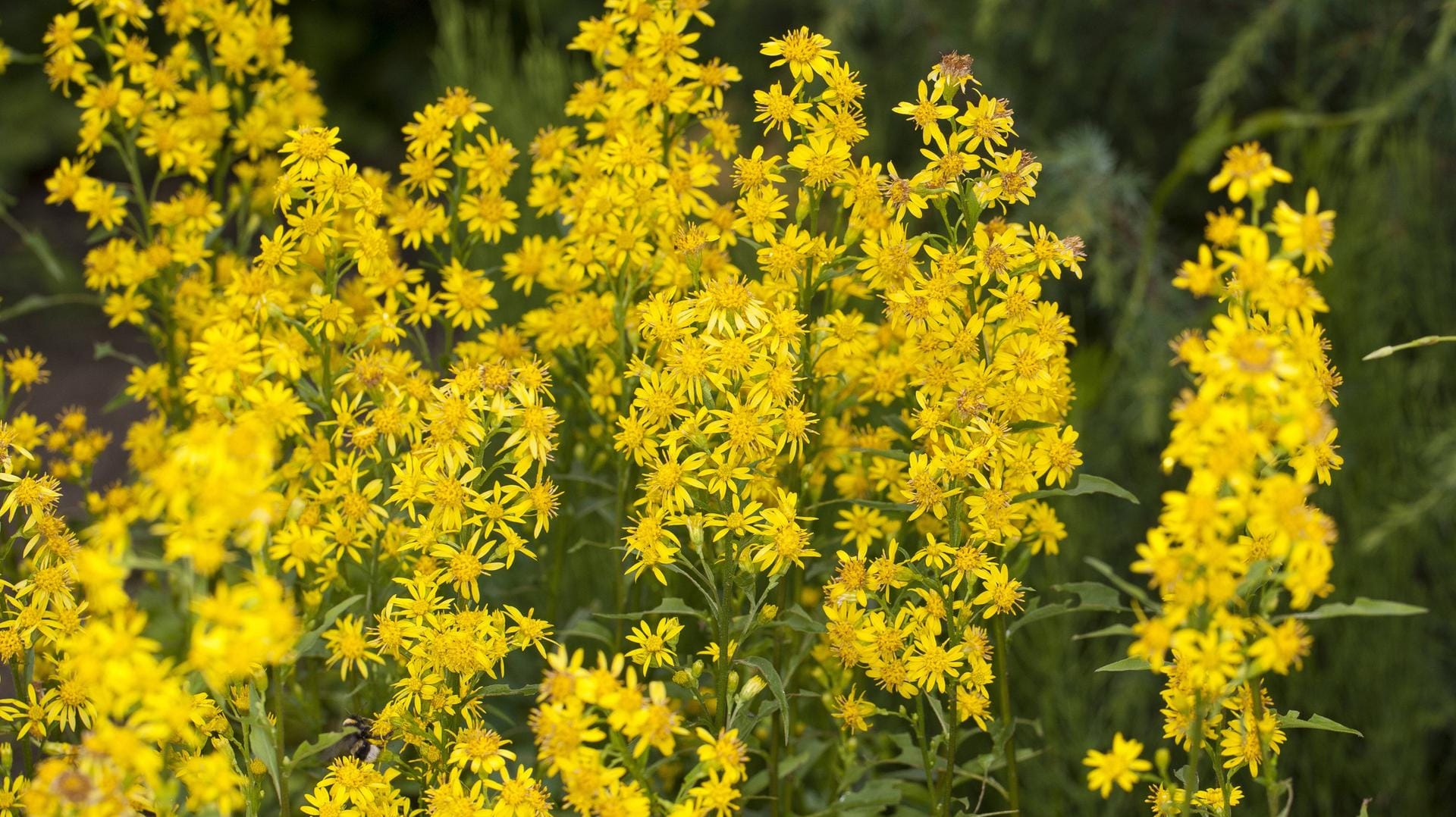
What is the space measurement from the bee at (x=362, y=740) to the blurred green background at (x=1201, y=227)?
144 cm

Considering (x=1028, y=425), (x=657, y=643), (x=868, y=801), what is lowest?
(x=868, y=801)

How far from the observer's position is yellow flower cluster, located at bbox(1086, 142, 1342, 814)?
1229 mm

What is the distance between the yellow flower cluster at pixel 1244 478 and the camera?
48.4 inches

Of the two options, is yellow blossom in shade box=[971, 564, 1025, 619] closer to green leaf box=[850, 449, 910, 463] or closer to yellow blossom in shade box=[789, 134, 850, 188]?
green leaf box=[850, 449, 910, 463]

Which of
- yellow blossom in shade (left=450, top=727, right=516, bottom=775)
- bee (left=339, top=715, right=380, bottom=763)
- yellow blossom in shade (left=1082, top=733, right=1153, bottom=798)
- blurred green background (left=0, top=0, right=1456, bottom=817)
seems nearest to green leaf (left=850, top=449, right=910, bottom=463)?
yellow blossom in shade (left=1082, top=733, right=1153, bottom=798)

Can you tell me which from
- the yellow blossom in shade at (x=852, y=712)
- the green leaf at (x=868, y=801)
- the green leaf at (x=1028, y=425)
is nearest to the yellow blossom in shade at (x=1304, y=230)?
the green leaf at (x=1028, y=425)

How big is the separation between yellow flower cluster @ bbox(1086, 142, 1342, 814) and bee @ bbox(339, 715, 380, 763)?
89 cm

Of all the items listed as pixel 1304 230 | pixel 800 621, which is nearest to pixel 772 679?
pixel 800 621

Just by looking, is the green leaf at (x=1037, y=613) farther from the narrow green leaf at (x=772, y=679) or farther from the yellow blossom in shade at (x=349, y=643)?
the yellow blossom in shade at (x=349, y=643)

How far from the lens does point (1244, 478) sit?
1211 mm

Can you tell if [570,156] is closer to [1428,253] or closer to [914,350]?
[914,350]

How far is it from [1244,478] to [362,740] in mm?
1198

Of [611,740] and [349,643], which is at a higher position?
[349,643]

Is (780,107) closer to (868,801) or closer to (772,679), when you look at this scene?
(772,679)
